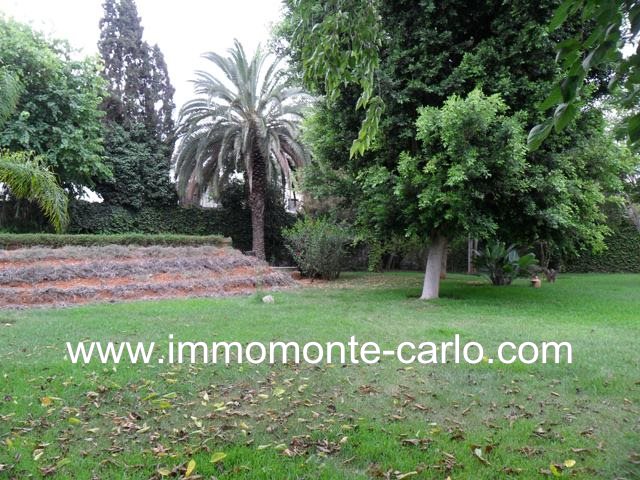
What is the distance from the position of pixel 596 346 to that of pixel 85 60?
16.9 m

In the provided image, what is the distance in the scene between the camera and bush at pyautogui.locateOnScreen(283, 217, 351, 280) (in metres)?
13.8

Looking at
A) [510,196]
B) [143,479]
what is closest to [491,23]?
[510,196]

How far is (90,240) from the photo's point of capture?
39.3ft

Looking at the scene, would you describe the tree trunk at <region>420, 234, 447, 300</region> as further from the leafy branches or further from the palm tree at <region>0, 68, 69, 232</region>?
the leafy branches

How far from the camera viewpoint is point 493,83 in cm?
776

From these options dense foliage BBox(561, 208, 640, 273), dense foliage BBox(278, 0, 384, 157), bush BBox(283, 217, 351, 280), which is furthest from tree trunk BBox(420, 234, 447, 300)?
dense foliage BBox(561, 208, 640, 273)

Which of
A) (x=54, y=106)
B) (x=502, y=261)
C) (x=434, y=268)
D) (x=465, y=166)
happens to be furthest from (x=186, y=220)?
(x=465, y=166)

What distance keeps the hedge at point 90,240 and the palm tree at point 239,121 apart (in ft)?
9.11

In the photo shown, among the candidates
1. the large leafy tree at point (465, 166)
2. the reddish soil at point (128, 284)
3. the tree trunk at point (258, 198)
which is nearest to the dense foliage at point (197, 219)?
the tree trunk at point (258, 198)

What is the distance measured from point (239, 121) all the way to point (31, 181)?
293 inches

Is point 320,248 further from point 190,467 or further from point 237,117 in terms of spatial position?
point 190,467

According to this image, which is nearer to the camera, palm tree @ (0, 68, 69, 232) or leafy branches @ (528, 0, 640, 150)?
leafy branches @ (528, 0, 640, 150)

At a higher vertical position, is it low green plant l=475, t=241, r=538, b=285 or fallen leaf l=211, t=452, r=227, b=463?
low green plant l=475, t=241, r=538, b=285

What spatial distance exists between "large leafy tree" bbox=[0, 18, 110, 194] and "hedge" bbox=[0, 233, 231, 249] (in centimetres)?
383
